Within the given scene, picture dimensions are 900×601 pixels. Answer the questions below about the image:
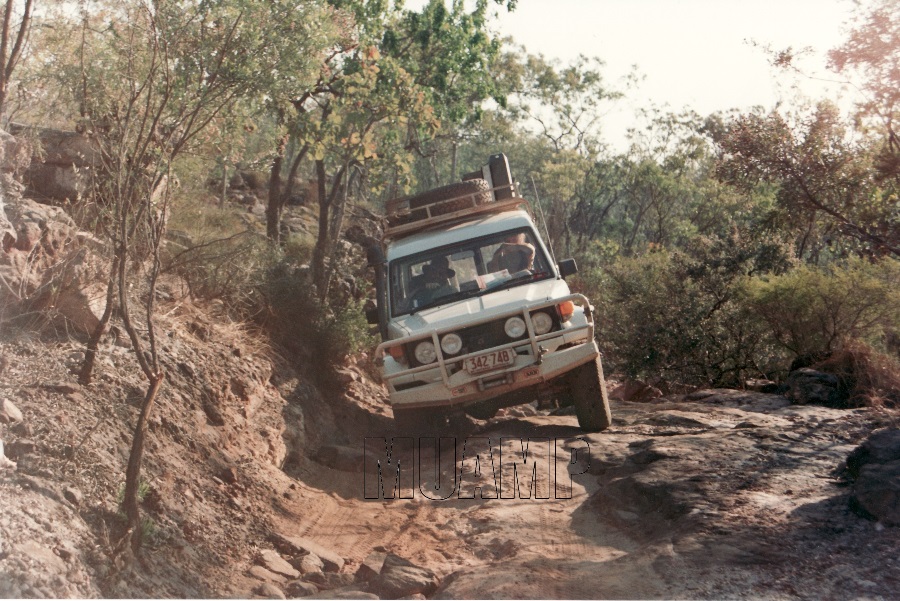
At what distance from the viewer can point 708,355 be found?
1480cm

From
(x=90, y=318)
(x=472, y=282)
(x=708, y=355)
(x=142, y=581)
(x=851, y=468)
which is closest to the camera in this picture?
(x=142, y=581)

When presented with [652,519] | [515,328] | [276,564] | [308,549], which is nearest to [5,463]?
[276,564]

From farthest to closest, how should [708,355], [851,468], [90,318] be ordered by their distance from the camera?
[708,355] < [90,318] < [851,468]

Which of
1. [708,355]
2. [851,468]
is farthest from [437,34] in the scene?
[851,468]

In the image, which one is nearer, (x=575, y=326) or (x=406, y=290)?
(x=575, y=326)

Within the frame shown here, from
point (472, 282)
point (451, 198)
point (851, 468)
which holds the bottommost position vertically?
point (851, 468)

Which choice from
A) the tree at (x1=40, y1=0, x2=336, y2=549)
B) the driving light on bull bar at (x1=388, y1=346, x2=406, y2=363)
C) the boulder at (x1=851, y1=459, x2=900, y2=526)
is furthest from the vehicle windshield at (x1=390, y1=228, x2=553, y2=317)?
the boulder at (x1=851, y1=459, x2=900, y2=526)

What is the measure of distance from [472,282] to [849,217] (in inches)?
192

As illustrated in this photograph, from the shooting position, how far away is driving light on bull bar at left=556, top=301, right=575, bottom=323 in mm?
8617

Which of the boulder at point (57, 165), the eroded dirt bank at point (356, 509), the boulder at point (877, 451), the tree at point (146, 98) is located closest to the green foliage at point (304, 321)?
the eroded dirt bank at point (356, 509)

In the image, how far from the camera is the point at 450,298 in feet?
30.5

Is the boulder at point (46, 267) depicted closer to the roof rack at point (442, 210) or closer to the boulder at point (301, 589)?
the boulder at point (301, 589)

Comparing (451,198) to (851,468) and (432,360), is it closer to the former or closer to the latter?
(432,360)

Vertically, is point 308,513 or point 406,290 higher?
point 406,290
